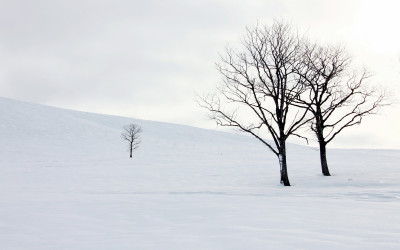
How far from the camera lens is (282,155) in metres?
20.4

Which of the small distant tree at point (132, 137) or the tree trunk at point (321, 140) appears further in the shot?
the small distant tree at point (132, 137)

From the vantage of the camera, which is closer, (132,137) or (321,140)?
(321,140)

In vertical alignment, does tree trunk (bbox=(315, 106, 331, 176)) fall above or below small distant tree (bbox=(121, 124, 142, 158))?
below

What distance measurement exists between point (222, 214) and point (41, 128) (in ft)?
245

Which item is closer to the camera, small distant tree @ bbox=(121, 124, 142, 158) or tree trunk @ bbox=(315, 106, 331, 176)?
tree trunk @ bbox=(315, 106, 331, 176)

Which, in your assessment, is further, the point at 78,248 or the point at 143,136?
the point at 143,136

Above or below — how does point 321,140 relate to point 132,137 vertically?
below

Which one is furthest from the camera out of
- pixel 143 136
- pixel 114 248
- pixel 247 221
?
pixel 143 136

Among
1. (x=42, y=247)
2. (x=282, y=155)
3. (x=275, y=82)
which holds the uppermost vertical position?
(x=275, y=82)

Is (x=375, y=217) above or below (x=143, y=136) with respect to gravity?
below

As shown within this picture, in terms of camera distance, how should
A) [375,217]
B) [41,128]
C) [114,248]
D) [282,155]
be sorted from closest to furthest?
[114,248]
[375,217]
[282,155]
[41,128]

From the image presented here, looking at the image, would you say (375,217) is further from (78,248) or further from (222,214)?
(78,248)

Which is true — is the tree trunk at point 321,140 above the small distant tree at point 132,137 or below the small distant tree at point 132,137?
below

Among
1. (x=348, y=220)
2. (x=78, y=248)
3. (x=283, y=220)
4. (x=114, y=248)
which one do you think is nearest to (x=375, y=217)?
(x=348, y=220)
